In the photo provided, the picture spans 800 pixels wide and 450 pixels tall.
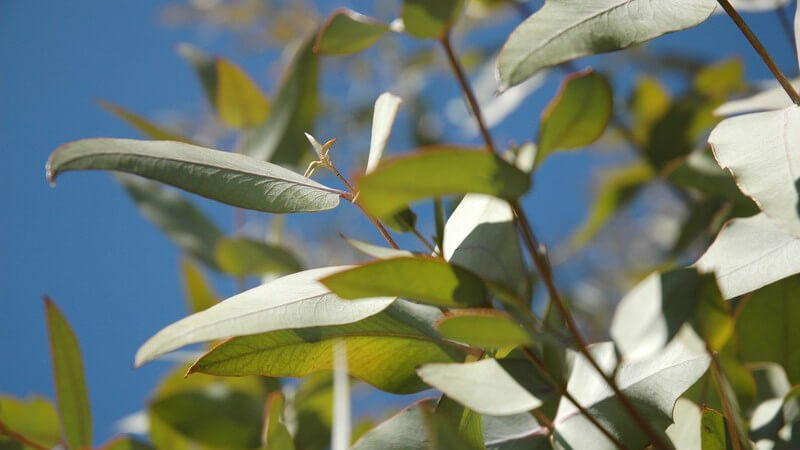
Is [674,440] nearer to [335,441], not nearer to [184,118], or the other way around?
[335,441]

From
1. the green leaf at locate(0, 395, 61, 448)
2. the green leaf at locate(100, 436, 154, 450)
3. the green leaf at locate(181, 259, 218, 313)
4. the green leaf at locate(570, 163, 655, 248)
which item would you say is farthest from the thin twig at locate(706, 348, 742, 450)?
the green leaf at locate(570, 163, 655, 248)

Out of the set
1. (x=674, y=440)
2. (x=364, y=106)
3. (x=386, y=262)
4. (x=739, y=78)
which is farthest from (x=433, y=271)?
(x=364, y=106)

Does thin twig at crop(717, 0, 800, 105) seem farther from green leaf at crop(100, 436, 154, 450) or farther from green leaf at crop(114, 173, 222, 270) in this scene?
green leaf at crop(114, 173, 222, 270)

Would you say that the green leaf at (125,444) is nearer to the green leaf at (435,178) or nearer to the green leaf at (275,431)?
the green leaf at (275,431)

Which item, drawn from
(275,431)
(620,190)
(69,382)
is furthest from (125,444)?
(620,190)

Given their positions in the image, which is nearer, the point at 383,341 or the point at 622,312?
the point at 622,312
